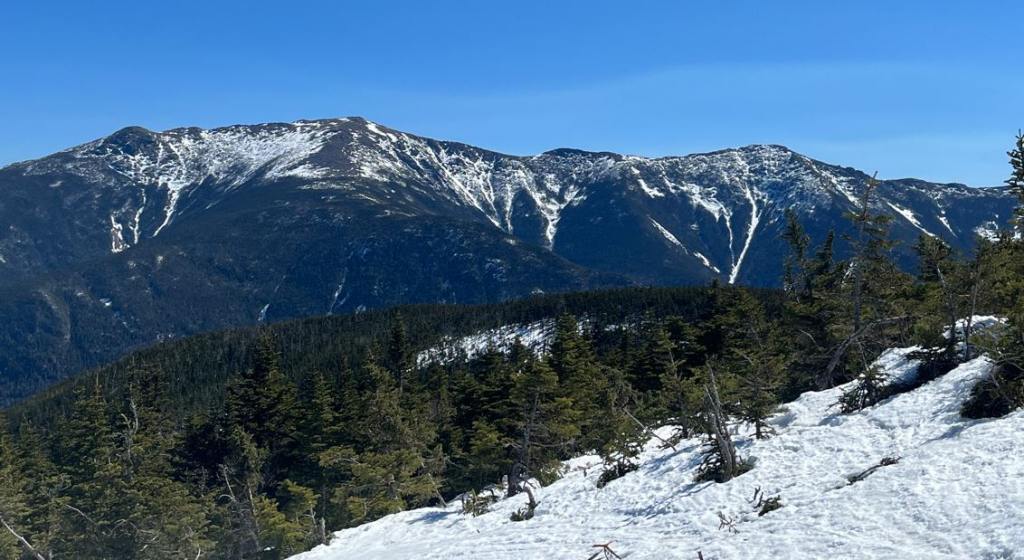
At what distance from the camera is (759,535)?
19.0 meters

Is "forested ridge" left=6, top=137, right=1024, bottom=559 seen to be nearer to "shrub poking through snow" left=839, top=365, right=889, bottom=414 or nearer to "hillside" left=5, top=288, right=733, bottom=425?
"shrub poking through snow" left=839, top=365, right=889, bottom=414

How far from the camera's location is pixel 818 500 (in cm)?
2006

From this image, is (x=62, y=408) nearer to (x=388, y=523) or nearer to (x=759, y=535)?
(x=388, y=523)

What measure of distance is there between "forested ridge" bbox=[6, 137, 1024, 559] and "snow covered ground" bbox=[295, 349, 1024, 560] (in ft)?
3.99

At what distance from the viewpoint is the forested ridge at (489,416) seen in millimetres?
27906

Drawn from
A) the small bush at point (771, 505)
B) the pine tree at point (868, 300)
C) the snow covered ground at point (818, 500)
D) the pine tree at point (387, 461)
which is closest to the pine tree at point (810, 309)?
the pine tree at point (868, 300)

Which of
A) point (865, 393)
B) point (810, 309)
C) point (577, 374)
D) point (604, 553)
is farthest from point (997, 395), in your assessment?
point (577, 374)

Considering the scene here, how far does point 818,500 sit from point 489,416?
36.7 meters

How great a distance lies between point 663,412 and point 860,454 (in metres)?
16.4

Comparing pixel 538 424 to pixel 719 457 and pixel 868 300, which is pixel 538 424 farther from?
pixel 868 300

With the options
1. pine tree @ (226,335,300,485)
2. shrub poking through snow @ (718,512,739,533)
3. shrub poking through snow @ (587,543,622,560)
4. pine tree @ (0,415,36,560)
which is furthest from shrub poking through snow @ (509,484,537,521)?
pine tree @ (226,335,300,485)

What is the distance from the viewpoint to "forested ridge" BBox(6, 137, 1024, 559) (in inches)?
1099

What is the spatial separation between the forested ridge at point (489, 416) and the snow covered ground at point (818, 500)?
3.99 feet

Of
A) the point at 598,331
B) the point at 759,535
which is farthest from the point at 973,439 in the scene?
the point at 598,331
